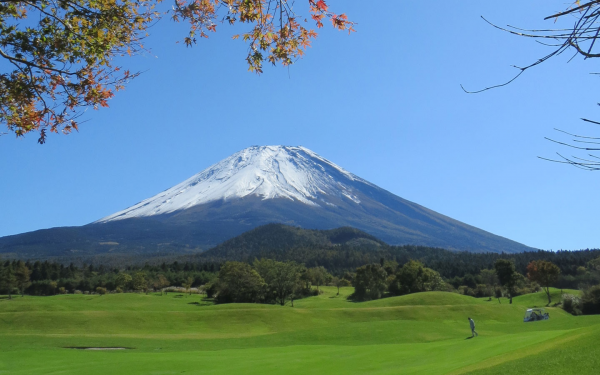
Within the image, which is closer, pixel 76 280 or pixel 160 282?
pixel 160 282

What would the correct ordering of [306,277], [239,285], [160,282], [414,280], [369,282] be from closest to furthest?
1. [239,285]
2. [369,282]
3. [414,280]
4. [306,277]
5. [160,282]

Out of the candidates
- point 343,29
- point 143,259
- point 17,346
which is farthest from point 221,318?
point 143,259

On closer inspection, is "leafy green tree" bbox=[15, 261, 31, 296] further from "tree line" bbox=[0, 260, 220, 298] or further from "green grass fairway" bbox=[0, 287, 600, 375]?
"green grass fairway" bbox=[0, 287, 600, 375]

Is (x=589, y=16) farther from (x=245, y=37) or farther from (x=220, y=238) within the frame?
(x=220, y=238)

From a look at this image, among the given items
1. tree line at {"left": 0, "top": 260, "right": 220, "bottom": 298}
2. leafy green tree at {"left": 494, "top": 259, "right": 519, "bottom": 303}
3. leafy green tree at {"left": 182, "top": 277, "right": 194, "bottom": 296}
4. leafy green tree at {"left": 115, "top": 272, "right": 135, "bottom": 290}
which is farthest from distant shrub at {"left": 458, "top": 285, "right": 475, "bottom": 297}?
leafy green tree at {"left": 115, "top": 272, "right": 135, "bottom": 290}

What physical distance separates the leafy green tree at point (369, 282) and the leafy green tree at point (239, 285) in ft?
46.5

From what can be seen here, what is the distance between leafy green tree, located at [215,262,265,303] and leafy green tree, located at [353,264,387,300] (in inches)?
558

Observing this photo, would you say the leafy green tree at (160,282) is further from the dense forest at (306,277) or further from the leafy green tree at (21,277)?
the leafy green tree at (21,277)

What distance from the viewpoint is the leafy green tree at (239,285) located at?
47531mm

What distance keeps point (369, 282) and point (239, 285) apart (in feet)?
58.0

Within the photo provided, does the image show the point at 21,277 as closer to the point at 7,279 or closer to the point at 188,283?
the point at 7,279

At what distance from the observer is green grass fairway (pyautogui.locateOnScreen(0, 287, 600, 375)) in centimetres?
1144

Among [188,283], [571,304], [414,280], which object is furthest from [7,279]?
[571,304]

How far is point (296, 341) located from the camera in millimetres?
22031
